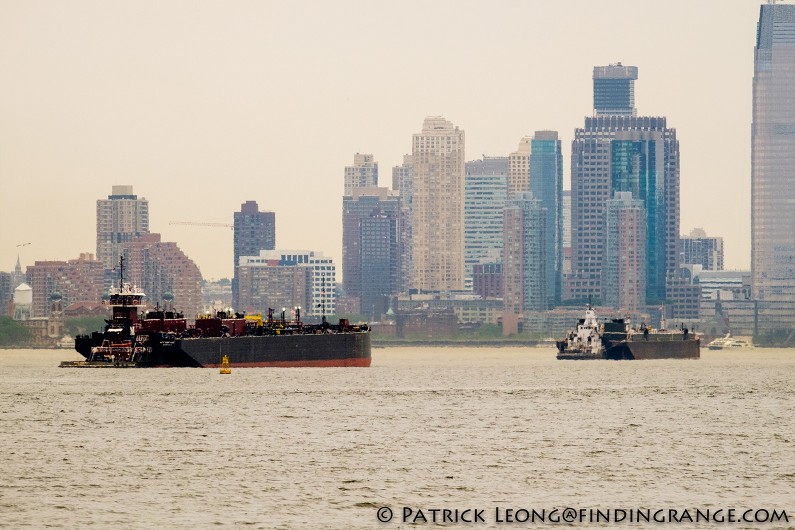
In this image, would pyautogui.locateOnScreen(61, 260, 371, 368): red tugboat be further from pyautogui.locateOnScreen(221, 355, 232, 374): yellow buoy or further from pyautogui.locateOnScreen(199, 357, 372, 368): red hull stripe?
pyautogui.locateOnScreen(221, 355, 232, 374): yellow buoy

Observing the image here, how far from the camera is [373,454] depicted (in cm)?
7988

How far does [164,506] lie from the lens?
62.7 meters

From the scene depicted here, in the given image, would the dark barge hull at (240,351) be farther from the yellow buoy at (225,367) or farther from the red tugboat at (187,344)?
the yellow buoy at (225,367)

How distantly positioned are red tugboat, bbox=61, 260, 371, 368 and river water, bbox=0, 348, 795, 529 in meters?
44.9

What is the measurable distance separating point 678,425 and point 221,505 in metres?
41.6

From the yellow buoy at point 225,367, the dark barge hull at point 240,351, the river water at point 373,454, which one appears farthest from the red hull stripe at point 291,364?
the river water at point 373,454

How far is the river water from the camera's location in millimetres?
62500

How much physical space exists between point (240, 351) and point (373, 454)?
365ft

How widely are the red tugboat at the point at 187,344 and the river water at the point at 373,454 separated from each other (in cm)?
4494

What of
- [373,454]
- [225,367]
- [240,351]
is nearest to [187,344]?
[225,367]

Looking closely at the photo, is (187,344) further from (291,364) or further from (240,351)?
(291,364)

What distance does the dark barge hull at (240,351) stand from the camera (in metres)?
182

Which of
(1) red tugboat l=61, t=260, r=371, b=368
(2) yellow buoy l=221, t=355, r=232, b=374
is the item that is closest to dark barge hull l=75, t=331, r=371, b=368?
(1) red tugboat l=61, t=260, r=371, b=368

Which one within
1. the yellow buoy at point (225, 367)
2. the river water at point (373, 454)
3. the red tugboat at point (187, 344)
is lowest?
the river water at point (373, 454)
